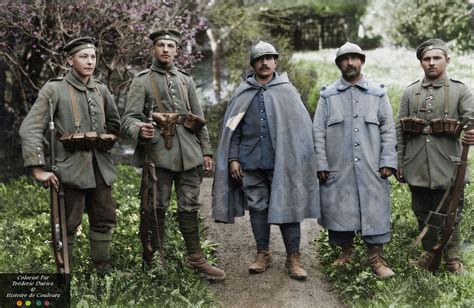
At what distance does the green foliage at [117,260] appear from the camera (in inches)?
177

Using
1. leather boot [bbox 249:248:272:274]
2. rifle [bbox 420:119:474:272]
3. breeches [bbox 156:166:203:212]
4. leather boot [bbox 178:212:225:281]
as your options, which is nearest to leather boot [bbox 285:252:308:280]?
leather boot [bbox 249:248:272:274]

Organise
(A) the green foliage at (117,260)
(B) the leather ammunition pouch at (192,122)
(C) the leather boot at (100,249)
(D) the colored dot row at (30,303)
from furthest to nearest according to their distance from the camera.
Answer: (B) the leather ammunition pouch at (192,122), (C) the leather boot at (100,249), (A) the green foliage at (117,260), (D) the colored dot row at (30,303)

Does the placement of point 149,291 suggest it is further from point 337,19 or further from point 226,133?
point 337,19

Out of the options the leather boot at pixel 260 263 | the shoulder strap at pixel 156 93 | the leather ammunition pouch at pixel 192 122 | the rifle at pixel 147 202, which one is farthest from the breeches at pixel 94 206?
the leather boot at pixel 260 263

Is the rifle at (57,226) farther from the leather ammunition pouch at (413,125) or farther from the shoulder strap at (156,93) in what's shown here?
the leather ammunition pouch at (413,125)

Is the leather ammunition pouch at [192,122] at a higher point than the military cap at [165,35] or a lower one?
lower

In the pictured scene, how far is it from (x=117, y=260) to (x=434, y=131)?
3267 mm

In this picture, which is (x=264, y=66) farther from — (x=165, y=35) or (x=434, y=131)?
(x=434, y=131)

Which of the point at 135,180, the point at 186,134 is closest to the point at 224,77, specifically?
the point at 135,180

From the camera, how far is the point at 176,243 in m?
5.82

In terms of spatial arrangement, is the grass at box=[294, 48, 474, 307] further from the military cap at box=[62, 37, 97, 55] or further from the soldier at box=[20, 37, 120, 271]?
the military cap at box=[62, 37, 97, 55]

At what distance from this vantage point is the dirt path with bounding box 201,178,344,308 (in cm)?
475

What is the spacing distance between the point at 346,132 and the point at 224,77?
892 centimetres

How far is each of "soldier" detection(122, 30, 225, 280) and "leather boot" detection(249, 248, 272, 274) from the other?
1.00ft
